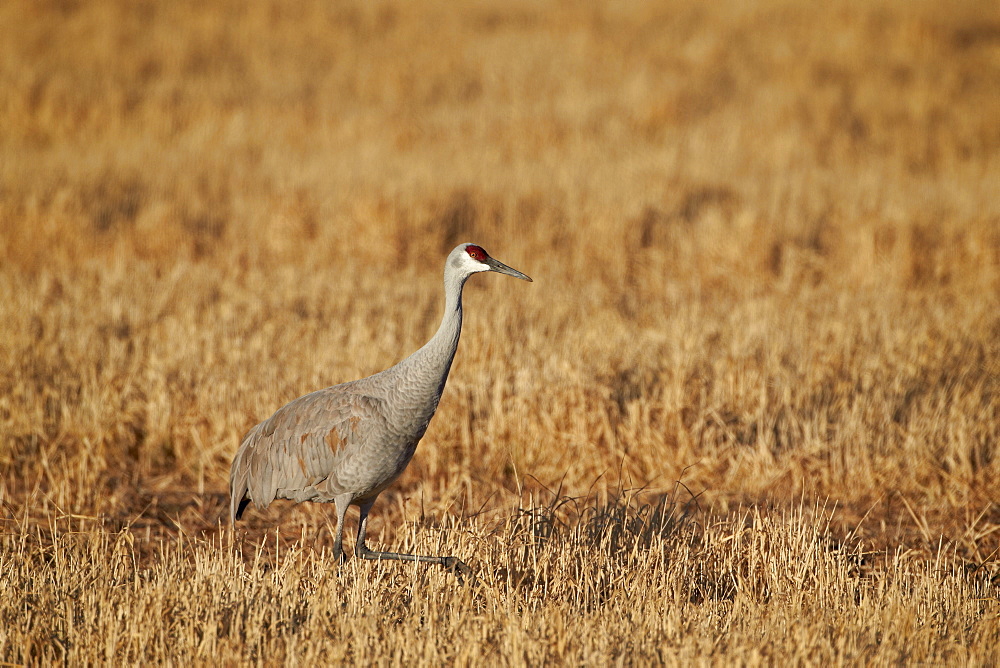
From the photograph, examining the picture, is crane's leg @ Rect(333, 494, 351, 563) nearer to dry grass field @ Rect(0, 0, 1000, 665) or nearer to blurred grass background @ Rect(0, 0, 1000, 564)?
dry grass field @ Rect(0, 0, 1000, 665)

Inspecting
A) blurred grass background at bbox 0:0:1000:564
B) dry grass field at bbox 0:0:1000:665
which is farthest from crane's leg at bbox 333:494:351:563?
blurred grass background at bbox 0:0:1000:564

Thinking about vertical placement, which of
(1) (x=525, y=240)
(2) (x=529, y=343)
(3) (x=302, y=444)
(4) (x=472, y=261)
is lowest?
(3) (x=302, y=444)

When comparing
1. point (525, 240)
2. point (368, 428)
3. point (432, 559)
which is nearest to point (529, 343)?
point (368, 428)

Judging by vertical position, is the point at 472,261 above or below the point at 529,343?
above

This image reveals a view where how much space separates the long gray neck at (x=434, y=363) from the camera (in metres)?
4.29

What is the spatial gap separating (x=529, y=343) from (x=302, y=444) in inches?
120

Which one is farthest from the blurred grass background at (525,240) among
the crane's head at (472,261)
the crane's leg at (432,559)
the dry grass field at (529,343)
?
the crane's head at (472,261)

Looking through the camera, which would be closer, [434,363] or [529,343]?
[434,363]

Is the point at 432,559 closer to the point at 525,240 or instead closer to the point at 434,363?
the point at 434,363

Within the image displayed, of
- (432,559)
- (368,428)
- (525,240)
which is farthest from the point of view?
(525,240)

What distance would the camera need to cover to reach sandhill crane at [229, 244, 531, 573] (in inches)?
171

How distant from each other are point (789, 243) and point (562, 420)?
5790 mm

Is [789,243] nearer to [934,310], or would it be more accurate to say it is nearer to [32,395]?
[934,310]

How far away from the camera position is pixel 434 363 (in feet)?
14.1
